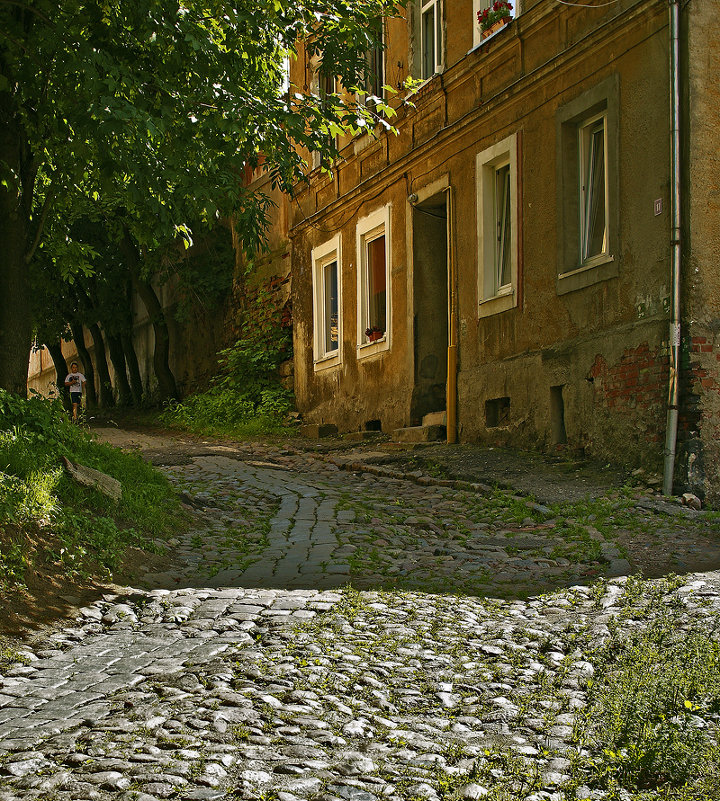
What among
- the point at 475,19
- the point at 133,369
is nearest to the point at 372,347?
the point at 475,19

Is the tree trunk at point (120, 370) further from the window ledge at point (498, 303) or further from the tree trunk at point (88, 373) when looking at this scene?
the window ledge at point (498, 303)

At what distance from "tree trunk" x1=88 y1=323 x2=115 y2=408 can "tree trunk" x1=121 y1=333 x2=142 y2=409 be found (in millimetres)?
1130

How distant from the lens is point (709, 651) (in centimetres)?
438

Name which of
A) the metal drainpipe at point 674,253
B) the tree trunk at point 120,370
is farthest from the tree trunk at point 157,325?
the metal drainpipe at point 674,253

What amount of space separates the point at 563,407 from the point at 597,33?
4438mm

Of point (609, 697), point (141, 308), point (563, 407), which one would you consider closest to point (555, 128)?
point (563, 407)

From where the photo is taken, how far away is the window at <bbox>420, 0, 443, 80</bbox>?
15.2m

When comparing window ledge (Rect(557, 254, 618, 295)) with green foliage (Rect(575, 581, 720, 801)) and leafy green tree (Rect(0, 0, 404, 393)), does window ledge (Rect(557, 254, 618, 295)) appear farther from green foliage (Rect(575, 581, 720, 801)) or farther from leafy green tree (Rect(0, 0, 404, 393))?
green foliage (Rect(575, 581, 720, 801))

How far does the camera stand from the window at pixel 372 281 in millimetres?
17172

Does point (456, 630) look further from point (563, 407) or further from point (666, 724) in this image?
point (563, 407)

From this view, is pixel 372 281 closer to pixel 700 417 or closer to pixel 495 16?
pixel 495 16

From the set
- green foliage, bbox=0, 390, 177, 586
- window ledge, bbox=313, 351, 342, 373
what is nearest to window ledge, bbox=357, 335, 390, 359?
window ledge, bbox=313, 351, 342, 373

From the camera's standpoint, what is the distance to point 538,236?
12.3 m

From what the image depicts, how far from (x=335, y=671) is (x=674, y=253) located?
268 inches
